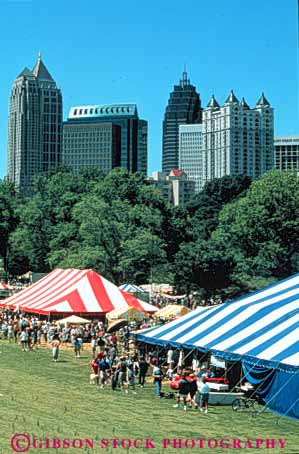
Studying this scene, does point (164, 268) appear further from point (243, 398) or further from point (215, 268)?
point (243, 398)

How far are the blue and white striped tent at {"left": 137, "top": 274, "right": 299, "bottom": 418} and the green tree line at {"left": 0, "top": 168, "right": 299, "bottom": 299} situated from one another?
1128 inches

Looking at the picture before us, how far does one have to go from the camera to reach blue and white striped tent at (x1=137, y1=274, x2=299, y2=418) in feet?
62.4

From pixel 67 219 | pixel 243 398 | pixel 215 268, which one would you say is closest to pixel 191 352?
pixel 243 398

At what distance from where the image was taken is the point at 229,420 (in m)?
17.7

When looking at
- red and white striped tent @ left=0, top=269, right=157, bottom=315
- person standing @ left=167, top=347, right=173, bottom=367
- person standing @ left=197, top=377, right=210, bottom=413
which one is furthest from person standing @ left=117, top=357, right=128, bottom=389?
red and white striped tent @ left=0, top=269, right=157, bottom=315

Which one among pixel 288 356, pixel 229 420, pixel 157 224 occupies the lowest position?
pixel 229 420

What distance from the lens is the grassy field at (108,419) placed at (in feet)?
50.4

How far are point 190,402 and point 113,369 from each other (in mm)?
3696

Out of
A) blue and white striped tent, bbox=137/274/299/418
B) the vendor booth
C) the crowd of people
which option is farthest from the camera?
the vendor booth

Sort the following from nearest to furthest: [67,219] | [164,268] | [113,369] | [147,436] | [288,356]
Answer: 1. [147,436]
2. [288,356]
3. [113,369]
4. [164,268]
5. [67,219]

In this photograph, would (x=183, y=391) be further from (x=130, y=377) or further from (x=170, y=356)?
(x=170, y=356)

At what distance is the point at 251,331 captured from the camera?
69.3ft

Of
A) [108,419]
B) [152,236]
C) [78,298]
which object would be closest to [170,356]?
[108,419]

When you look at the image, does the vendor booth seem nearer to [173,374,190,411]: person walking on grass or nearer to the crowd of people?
the crowd of people
